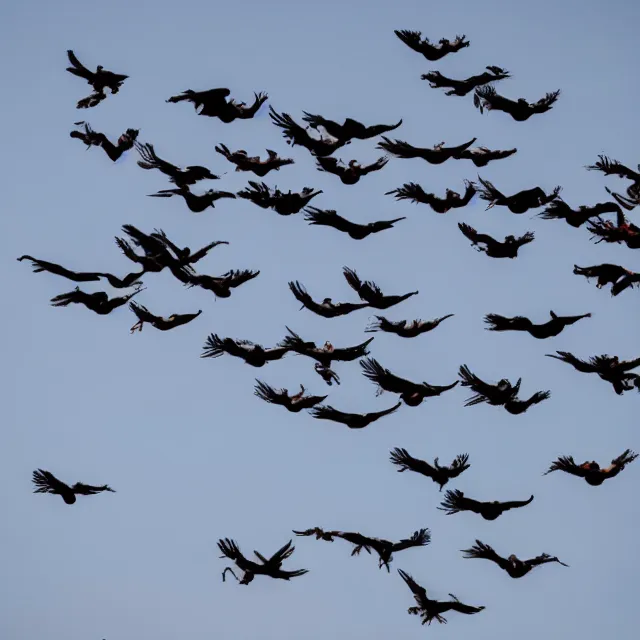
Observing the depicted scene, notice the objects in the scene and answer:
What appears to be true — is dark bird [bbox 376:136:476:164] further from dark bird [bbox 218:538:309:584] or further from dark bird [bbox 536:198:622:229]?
dark bird [bbox 218:538:309:584]

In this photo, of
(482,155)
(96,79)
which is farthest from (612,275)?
(96,79)

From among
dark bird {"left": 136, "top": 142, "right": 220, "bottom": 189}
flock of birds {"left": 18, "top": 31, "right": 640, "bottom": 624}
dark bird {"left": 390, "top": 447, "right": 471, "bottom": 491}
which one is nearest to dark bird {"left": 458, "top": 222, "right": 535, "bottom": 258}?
flock of birds {"left": 18, "top": 31, "right": 640, "bottom": 624}

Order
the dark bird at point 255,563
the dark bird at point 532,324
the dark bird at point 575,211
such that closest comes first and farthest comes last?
the dark bird at point 255,563 → the dark bird at point 532,324 → the dark bird at point 575,211

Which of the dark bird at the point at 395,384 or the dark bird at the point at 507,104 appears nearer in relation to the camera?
the dark bird at the point at 395,384

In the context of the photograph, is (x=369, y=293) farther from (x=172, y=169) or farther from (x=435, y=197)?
(x=172, y=169)

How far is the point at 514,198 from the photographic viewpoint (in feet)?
43.0

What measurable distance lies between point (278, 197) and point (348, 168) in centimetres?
94

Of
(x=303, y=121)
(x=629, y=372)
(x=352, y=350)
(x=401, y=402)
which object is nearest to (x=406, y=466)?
(x=401, y=402)

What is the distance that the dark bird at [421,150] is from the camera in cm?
1289

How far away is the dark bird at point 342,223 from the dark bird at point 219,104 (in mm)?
1401

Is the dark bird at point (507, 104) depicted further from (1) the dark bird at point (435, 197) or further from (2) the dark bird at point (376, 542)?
(2) the dark bird at point (376, 542)

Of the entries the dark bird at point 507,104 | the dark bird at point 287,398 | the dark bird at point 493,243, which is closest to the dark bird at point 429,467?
the dark bird at point 287,398

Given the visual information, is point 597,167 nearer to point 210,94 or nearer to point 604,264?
point 604,264

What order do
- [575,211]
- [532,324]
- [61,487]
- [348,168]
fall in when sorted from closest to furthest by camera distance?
1. [61,487]
2. [348,168]
3. [532,324]
4. [575,211]
